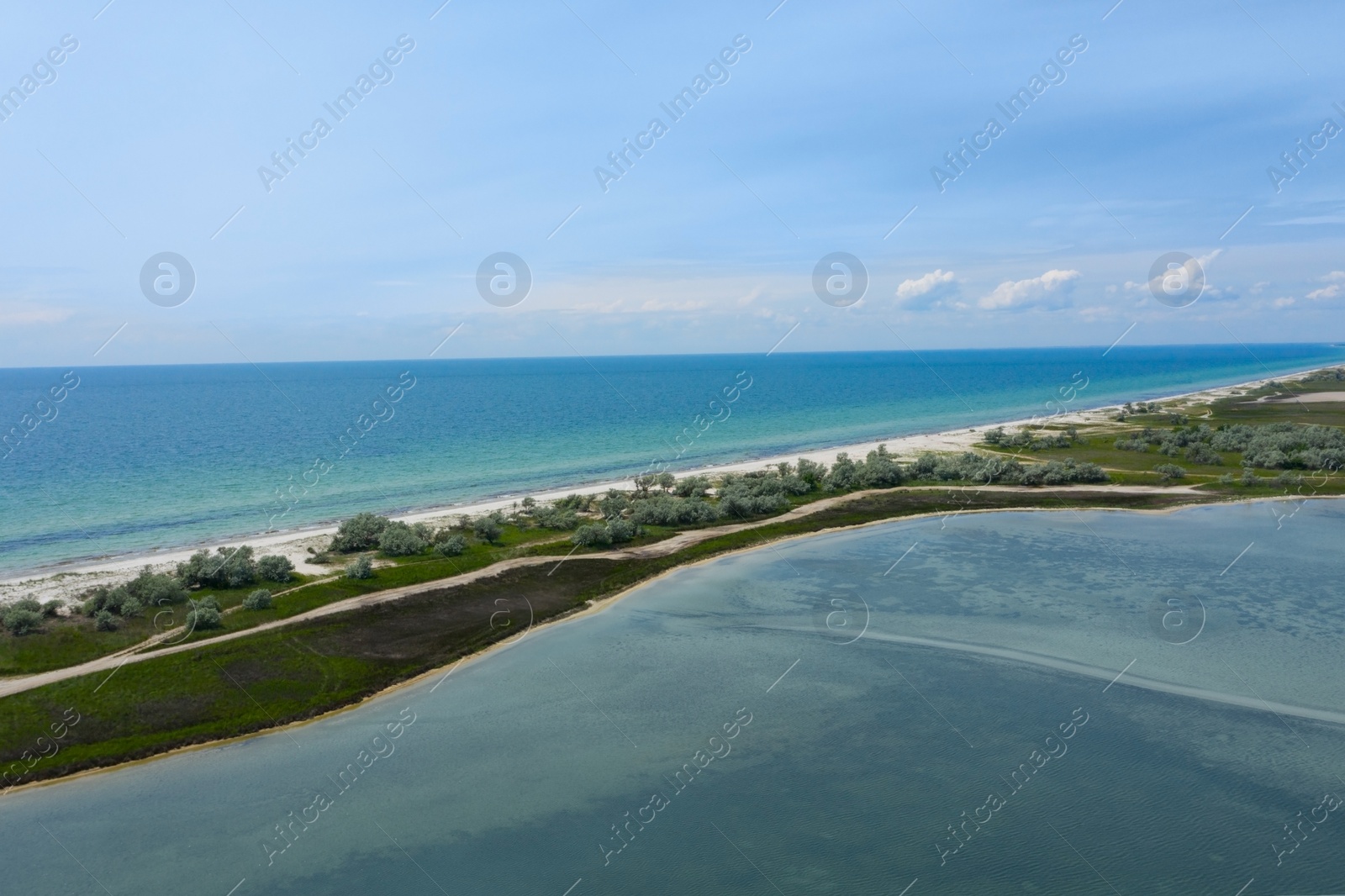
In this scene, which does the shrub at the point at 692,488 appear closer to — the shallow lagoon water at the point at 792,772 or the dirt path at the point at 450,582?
the dirt path at the point at 450,582

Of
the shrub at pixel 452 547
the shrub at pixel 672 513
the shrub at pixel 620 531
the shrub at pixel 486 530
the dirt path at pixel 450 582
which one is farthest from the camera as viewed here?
the shrub at pixel 672 513

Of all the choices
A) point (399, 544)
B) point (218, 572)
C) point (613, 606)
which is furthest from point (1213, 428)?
point (218, 572)

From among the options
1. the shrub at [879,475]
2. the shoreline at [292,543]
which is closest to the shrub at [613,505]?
the shoreline at [292,543]

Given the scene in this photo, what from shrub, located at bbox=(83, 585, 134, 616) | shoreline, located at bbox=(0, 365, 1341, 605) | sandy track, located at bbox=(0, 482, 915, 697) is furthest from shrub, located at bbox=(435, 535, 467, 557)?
shrub, located at bbox=(83, 585, 134, 616)

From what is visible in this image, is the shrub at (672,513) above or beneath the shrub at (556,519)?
beneath

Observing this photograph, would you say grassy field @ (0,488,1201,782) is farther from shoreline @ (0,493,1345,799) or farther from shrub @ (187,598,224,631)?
shrub @ (187,598,224,631)

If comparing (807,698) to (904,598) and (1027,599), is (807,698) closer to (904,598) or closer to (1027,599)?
(904,598)

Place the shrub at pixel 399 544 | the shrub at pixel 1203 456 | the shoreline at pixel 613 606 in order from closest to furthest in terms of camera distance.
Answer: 1. the shoreline at pixel 613 606
2. the shrub at pixel 399 544
3. the shrub at pixel 1203 456
